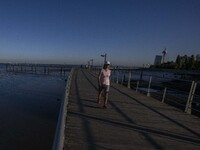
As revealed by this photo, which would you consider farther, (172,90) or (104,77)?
(172,90)

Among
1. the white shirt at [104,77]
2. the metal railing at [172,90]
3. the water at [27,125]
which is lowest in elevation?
the water at [27,125]

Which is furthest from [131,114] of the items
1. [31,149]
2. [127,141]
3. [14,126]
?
[14,126]

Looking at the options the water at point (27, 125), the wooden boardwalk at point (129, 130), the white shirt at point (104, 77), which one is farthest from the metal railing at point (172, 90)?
the water at point (27, 125)

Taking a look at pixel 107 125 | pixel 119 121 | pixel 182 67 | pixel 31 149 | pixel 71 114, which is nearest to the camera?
pixel 107 125

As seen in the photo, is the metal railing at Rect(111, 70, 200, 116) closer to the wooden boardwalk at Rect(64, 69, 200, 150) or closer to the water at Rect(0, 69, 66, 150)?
the wooden boardwalk at Rect(64, 69, 200, 150)

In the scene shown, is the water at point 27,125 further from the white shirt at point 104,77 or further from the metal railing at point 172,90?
the metal railing at point 172,90

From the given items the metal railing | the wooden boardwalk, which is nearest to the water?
the wooden boardwalk

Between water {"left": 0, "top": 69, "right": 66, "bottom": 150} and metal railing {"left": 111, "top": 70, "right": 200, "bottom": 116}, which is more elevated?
metal railing {"left": 111, "top": 70, "right": 200, "bottom": 116}

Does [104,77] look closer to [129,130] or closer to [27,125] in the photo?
[129,130]

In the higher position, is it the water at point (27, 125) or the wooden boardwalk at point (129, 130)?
the wooden boardwalk at point (129, 130)

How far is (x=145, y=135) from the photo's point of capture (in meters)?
6.30

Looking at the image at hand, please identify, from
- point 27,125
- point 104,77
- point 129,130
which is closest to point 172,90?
point 104,77

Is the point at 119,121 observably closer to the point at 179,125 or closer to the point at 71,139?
the point at 179,125

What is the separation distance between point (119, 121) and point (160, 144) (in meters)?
2.08
